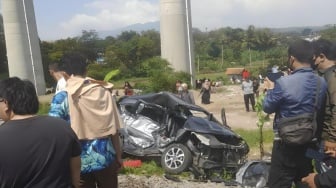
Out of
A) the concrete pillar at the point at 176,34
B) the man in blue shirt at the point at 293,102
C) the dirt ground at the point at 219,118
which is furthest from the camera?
the concrete pillar at the point at 176,34

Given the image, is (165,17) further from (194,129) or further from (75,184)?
(75,184)

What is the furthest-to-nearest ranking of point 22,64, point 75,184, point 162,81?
point 22,64 < point 162,81 < point 75,184

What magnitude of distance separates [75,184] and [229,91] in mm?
28178

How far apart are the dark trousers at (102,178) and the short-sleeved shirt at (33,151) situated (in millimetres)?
1190

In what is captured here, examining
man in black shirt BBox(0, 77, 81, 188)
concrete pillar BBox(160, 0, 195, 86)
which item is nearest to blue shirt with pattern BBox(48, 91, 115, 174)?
man in black shirt BBox(0, 77, 81, 188)

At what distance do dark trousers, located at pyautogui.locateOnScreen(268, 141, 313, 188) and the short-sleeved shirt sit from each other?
212cm

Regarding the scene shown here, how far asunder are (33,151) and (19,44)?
34.9m

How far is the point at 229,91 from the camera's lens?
30812mm

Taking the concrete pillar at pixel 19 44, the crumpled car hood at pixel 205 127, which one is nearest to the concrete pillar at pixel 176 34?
the concrete pillar at pixel 19 44

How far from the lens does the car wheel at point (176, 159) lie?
26.1 feet

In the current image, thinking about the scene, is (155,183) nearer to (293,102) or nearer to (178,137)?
(178,137)

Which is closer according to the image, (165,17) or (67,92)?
(67,92)

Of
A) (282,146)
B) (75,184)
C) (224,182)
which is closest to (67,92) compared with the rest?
(75,184)

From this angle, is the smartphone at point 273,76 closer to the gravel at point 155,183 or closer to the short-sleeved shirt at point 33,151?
the short-sleeved shirt at point 33,151
